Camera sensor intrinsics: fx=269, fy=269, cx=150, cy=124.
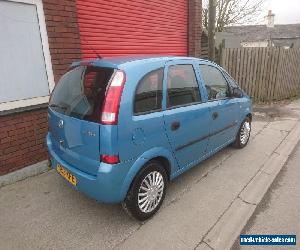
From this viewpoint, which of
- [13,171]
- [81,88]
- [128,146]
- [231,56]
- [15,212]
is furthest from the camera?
[231,56]

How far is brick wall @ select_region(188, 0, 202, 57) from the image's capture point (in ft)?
26.8

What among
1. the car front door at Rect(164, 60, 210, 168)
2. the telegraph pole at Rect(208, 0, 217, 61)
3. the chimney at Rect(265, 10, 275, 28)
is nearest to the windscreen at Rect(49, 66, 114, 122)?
the car front door at Rect(164, 60, 210, 168)

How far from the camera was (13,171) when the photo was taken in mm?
4113

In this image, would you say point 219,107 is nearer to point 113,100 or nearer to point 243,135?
point 243,135

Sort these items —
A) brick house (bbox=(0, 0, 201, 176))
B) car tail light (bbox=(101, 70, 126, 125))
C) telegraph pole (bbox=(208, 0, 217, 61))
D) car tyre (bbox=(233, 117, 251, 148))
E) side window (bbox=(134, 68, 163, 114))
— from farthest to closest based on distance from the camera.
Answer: telegraph pole (bbox=(208, 0, 217, 61))
car tyre (bbox=(233, 117, 251, 148))
brick house (bbox=(0, 0, 201, 176))
side window (bbox=(134, 68, 163, 114))
car tail light (bbox=(101, 70, 126, 125))

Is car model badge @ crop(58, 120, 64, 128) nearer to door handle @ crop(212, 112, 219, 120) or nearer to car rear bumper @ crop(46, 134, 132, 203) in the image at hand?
car rear bumper @ crop(46, 134, 132, 203)

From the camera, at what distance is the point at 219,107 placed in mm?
4156

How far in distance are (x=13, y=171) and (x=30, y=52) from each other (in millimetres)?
1859

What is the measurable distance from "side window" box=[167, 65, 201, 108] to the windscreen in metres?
0.87

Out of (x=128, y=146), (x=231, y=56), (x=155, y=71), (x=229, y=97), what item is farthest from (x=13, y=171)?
(x=231, y=56)

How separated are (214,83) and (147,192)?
6.91 feet

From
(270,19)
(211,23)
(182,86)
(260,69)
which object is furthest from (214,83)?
(270,19)

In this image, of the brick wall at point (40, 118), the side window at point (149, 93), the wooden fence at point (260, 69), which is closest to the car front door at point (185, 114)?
the side window at point (149, 93)

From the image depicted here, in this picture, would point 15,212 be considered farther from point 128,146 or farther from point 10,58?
point 10,58
